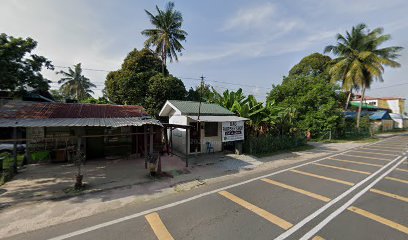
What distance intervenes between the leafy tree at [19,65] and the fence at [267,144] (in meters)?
13.9

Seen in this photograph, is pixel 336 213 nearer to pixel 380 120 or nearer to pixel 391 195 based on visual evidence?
pixel 391 195

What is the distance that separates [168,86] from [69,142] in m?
10.0

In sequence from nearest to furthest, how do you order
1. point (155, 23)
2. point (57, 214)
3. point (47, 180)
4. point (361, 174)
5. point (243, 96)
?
point (57, 214) < point (47, 180) < point (361, 174) < point (243, 96) < point (155, 23)

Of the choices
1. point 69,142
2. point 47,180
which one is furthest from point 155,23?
point 47,180

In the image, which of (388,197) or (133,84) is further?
(133,84)

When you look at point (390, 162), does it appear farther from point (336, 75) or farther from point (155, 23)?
point (155, 23)

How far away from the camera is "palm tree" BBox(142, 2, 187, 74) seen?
23688 mm

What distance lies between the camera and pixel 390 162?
37.0 feet

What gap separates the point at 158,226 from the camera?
184 inches

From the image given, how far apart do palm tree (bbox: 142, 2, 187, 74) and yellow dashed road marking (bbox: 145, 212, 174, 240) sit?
20.8 m

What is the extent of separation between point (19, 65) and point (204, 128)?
11.5 meters

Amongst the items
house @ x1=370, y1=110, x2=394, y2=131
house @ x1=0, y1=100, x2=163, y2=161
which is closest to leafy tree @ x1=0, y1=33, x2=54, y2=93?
house @ x1=0, y1=100, x2=163, y2=161

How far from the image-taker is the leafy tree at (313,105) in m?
21.0

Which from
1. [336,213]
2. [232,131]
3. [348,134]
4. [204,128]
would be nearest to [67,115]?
[204,128]
